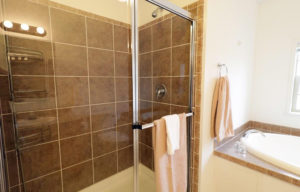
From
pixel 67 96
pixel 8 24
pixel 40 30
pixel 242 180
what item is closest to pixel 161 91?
pixel 67 96

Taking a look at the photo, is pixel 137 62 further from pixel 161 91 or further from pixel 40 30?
pixel 40 30

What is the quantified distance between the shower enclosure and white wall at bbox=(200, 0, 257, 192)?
5.9 inches

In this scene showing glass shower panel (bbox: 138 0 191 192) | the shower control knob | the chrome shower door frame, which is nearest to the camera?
the chrome shower door frame

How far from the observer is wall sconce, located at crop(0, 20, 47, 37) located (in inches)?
42.0

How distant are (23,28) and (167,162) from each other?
160cm

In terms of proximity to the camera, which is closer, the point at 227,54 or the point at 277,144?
the point at 227,54

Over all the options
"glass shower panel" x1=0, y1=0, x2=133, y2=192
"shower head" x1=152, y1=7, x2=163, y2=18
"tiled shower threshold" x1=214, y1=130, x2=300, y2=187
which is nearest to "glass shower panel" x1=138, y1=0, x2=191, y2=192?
"shower head" x1=152, y1=7, x2=163, y2=18

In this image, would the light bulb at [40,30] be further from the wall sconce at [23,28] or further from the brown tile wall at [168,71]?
the brown tile wall at [168,71]

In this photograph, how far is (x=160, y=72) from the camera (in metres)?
1.52

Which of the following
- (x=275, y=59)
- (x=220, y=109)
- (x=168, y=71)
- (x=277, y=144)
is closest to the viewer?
(x=220, y=109)

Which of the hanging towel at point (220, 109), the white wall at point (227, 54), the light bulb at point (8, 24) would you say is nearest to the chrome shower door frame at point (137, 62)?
the white wall at point (227, 54)

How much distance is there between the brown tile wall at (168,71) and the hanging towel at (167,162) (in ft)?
0.59

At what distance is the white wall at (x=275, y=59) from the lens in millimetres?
1737

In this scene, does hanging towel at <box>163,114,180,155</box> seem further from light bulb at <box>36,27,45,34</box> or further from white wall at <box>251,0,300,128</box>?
white wall at <box>251,0,300,128</box>
